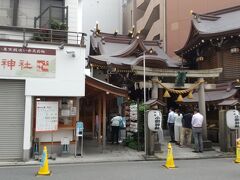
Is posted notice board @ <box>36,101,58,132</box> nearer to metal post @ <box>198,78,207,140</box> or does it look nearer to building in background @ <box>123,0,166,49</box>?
metal post @ <box>198,78,207,140</box>

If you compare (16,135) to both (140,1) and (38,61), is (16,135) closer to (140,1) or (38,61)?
(38,61)

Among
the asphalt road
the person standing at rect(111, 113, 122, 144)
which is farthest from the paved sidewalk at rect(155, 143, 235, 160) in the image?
the person standing at rect(111, 113, 122, 144)

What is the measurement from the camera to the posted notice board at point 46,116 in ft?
48.6

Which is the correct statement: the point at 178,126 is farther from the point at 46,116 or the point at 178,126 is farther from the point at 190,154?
the point at 46,116

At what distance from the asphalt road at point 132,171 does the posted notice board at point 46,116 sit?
2438 mm

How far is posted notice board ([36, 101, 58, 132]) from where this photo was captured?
48.6 feet

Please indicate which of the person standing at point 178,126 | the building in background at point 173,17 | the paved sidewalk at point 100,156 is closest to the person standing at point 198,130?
the person standing at point 178,126

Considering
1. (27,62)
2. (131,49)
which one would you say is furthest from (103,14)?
(27,62)

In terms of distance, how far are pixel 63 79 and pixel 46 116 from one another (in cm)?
182

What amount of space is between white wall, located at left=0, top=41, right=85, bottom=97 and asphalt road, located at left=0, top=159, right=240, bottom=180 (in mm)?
3462

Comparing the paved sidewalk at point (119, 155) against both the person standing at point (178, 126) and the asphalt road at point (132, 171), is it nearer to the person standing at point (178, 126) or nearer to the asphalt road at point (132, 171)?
the person standing at point (178, 126)

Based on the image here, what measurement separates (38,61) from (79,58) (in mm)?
1871

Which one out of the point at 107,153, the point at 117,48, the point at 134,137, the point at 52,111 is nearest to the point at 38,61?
the point at 52,111

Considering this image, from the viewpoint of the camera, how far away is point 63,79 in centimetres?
1509
